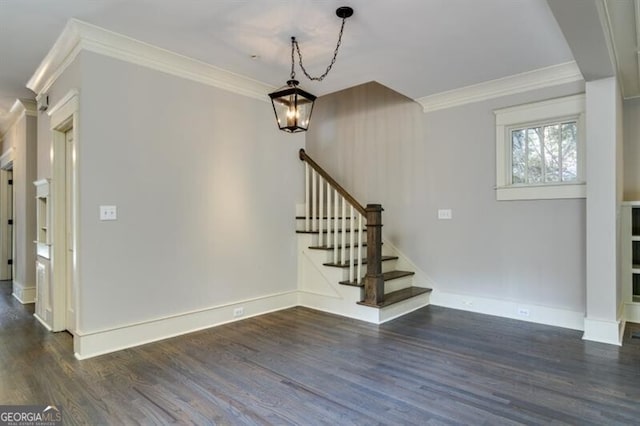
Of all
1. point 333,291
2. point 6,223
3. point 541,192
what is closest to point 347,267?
point 333,291

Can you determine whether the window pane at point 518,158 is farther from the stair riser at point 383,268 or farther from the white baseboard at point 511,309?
the stair riser at point 383,268

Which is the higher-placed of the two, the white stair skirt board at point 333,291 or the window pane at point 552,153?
the window pane at point 552,153

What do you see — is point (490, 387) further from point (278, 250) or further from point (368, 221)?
point (278, 250)

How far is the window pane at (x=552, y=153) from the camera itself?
12.7 ft

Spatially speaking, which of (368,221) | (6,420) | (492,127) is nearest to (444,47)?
(492,127)

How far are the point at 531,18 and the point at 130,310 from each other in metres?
4.10

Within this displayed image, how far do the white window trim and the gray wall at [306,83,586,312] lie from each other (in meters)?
0.08

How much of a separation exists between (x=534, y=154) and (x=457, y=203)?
0.98 m

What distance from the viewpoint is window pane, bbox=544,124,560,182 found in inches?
152

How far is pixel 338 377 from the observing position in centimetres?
259

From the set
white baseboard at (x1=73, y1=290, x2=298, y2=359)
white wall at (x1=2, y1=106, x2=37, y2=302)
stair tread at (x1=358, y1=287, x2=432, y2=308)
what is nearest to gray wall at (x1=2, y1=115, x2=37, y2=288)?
white wall at (x1=2, y1=106, x2=37, y2=302)

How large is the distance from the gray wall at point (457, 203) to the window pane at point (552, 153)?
11.7 inches

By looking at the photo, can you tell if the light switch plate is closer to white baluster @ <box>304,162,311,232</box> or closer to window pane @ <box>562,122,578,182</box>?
white baluster @ <box>304,162,311,232</box>

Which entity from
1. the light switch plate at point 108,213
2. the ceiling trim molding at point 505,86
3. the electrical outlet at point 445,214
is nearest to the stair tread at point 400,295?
the electrical outlet at point 445,214
